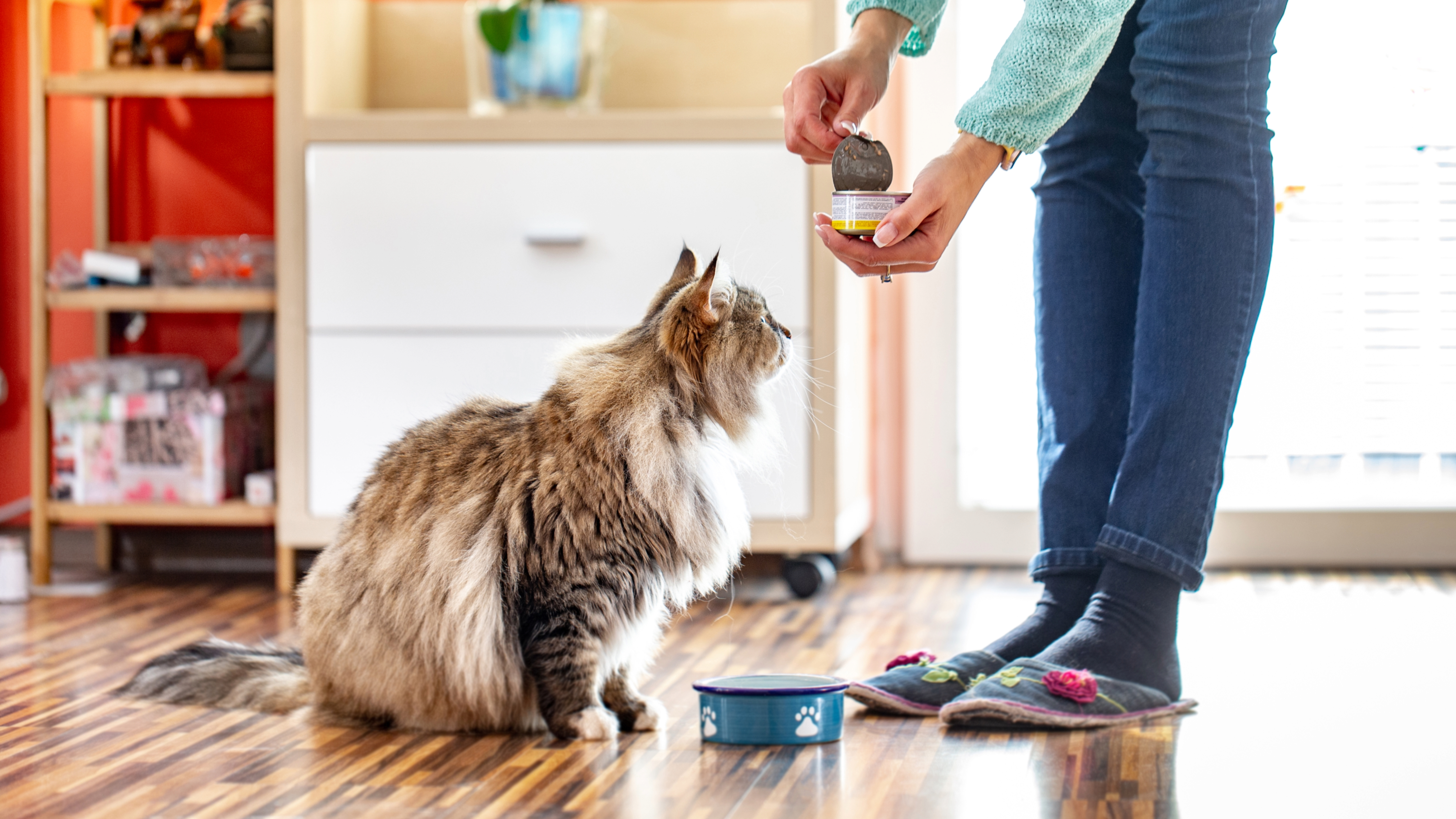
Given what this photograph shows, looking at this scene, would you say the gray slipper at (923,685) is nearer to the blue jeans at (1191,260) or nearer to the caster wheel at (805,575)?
the blue jeans at (1191,260)

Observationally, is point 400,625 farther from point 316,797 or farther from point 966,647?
point 966,647

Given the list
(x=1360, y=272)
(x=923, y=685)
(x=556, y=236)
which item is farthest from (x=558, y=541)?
(x=1360, y=272)

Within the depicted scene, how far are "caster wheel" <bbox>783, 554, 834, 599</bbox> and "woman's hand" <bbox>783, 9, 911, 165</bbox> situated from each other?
0.95 metres

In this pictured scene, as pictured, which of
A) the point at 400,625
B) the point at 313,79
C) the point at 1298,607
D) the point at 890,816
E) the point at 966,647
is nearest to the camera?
the point at 890,816

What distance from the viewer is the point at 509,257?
2.26 m

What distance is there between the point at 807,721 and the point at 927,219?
0.48 metres

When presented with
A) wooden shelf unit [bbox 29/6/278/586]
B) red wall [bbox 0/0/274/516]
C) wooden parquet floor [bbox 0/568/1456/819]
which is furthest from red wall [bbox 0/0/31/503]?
wooden parquet floor [bbox 0/568/1456/819]

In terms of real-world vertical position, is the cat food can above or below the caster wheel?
above

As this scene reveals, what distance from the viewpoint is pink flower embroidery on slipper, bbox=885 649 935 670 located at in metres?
1.51

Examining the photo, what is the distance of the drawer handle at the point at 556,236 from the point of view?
2230mm

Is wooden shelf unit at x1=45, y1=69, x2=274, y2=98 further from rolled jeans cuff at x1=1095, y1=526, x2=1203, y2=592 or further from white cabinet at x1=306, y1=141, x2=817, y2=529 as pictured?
rolled jeans cuff at x1=1095, y1=526, x2=1203, y2=592

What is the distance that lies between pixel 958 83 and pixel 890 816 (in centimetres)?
183

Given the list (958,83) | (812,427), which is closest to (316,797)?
(812,427)

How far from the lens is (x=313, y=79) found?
2.36m
